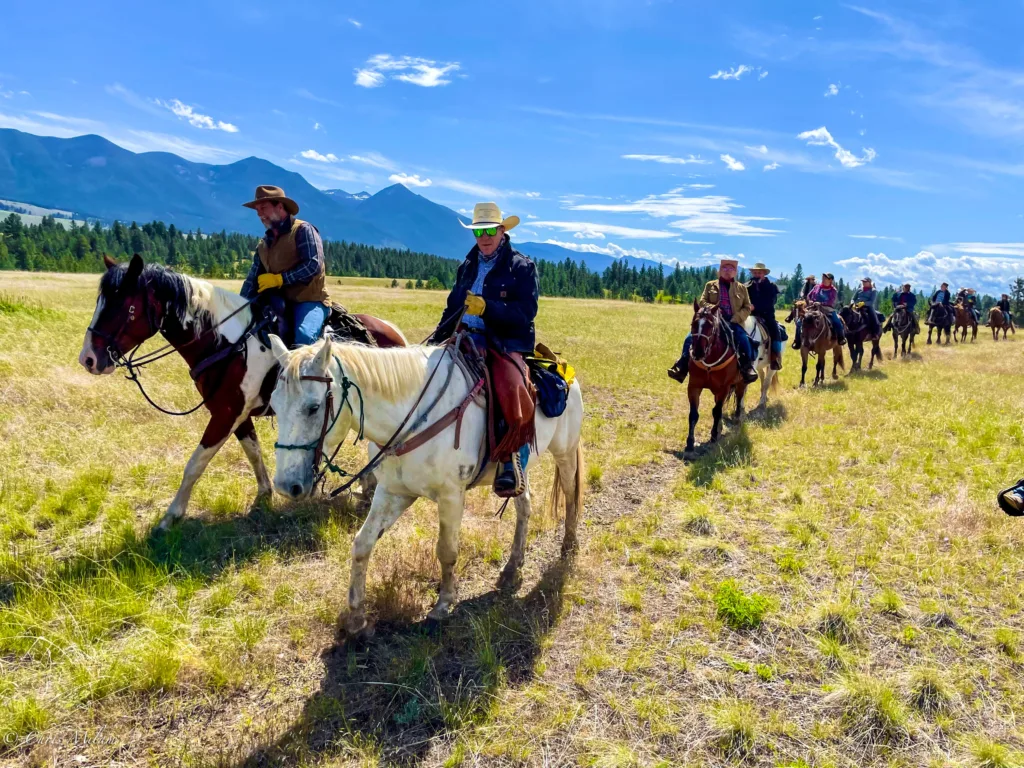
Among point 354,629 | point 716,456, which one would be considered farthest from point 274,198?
point 716,456

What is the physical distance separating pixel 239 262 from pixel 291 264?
407 ft

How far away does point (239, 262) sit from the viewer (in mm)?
114375

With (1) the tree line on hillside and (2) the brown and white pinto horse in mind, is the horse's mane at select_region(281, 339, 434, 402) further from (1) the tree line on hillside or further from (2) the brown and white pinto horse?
(1) the tree line on hillside

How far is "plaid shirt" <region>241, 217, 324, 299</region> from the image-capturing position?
636 centimetres

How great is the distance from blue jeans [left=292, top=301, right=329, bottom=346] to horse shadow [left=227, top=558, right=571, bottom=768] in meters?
3.51

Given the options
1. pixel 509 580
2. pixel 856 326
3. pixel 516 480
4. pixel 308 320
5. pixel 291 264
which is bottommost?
pixel 509 580

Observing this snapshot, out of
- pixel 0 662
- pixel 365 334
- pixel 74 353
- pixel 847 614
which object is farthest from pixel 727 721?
pixel 74 353

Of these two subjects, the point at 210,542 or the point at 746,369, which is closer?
the point at 210,542

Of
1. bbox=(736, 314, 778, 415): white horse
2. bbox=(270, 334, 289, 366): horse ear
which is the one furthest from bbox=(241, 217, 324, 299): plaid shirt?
bbox=(736, 314, 778, 415): white horse

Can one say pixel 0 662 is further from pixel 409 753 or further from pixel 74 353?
pixel 74 353

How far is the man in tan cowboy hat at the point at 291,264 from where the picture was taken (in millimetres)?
6340

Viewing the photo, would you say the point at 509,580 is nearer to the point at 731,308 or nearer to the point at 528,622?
the point at 528,622

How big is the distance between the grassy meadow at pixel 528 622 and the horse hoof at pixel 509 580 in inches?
4.9

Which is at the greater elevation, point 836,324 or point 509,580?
point 836,324
